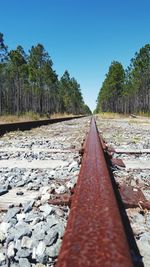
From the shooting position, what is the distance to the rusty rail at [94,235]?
108 centimetres

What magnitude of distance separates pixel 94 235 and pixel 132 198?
55.2 inches

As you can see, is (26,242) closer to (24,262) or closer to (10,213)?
(24,262)

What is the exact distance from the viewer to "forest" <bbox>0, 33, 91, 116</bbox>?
6175 centimetres

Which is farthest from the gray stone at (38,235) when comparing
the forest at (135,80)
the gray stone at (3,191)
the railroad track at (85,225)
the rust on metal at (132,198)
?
the forest at (135,80)

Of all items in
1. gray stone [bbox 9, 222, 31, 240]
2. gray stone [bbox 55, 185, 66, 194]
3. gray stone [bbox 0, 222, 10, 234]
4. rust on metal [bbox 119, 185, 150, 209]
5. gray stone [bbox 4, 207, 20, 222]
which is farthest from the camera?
gray stone [bbox 55, 185, 66, 194]

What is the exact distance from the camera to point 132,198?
264 centimetres

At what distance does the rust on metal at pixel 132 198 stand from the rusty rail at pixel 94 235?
A: 47 cm

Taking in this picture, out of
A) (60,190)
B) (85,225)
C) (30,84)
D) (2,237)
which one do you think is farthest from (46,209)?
(30,84)

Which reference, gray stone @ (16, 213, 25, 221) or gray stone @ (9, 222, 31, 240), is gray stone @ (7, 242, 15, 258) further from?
gray stone @ (16, 213, 25, 221)

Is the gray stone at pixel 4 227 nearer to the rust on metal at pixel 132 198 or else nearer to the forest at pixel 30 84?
the rust on metal at pixel 132 198

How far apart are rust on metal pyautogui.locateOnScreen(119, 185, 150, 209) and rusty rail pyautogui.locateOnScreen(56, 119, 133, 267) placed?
18.5 inches

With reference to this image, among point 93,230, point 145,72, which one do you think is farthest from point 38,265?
point 145,72

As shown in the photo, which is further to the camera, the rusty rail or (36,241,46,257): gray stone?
(36,241,46,257): gray stone

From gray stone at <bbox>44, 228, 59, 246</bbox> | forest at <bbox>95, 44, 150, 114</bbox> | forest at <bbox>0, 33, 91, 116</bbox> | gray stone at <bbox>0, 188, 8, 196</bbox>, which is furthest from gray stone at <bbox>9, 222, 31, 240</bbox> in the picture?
forest at <bbox>95, 44, 150, 114</bbox>
